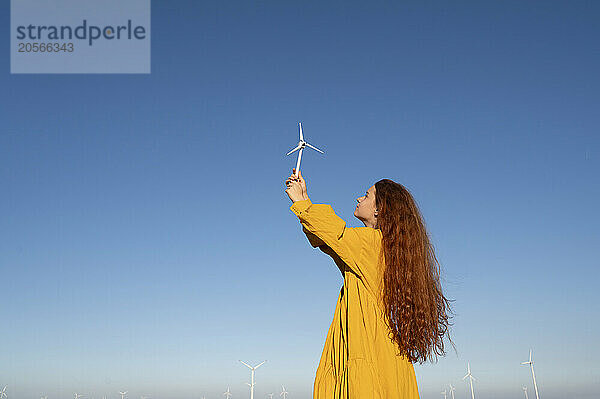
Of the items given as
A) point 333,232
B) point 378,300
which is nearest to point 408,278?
point 378,300

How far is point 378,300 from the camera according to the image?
5145 mm

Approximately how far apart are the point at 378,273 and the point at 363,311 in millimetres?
359

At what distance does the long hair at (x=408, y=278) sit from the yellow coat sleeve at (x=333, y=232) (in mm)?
257

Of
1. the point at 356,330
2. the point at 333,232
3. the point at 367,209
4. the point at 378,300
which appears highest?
the point at 367,209

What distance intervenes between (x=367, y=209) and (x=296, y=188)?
84 centimetres

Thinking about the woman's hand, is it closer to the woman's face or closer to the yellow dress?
the yellow dress

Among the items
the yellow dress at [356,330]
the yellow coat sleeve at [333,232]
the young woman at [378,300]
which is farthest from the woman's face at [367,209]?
the yellow coat sleeve at [333,232]

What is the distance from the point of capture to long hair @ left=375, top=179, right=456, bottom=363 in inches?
202

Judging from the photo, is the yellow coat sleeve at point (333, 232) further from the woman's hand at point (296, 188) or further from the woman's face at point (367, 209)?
the woman's face at point (367, 209)

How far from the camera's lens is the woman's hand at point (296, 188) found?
516 centimetres

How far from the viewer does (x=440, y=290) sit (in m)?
5.64

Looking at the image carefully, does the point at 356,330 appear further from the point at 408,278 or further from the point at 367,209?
the point at 367,209

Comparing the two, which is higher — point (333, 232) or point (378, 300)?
point (333, 232)

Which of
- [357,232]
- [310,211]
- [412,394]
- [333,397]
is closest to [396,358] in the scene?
[412,394]
